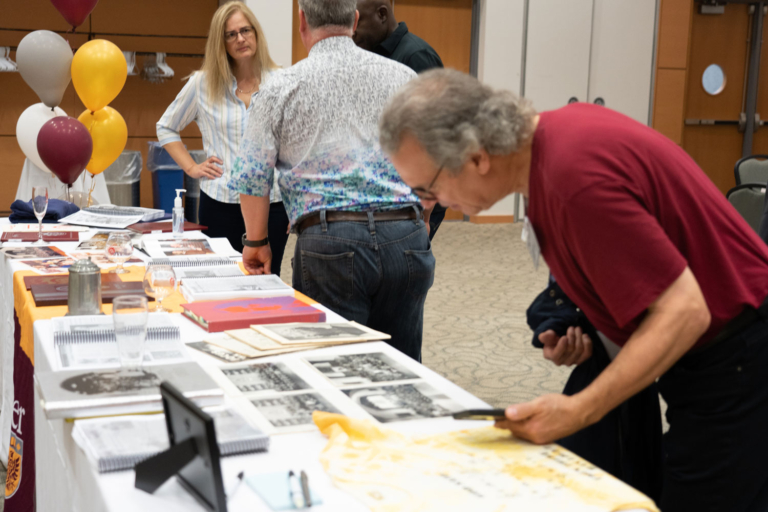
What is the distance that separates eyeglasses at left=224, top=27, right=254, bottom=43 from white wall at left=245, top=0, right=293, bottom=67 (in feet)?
12.9

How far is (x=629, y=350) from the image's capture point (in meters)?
1.08

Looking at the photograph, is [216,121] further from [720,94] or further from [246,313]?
[720,94]

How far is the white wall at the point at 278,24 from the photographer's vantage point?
22.9ft

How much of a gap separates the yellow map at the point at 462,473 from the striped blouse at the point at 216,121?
2.06m

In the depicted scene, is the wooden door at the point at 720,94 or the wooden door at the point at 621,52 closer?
the wooden door at the point at 621,52

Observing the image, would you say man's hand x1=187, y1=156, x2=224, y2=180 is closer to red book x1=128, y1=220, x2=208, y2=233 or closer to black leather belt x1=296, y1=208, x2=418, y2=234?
red book x1=128, y1=220, x2=208, y2=233

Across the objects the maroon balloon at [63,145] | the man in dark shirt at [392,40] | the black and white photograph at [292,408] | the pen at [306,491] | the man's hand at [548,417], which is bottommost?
the black and white photograph at [292,408]

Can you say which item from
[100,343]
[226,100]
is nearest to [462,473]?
[100,343]

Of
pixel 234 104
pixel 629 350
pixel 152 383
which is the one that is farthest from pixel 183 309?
pixel 234 104

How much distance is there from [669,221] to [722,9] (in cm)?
863

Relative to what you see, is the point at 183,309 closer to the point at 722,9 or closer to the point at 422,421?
the point at 422,421

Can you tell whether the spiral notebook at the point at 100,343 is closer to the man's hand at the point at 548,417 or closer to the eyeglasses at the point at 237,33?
the man's hand at the point at 548,417

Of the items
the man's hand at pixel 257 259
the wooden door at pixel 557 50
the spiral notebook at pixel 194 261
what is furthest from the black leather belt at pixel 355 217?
the wooden door at pixel 557 50

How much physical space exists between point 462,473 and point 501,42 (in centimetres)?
759
